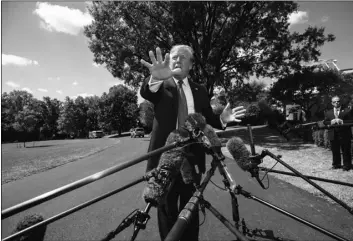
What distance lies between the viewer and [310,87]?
21.7m

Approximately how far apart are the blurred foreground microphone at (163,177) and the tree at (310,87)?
23.4m

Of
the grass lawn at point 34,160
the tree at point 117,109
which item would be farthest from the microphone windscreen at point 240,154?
the tree at point 117,109

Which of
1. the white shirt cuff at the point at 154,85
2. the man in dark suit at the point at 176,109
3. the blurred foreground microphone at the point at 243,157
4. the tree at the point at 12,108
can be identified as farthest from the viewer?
the tree at the point at 12,108

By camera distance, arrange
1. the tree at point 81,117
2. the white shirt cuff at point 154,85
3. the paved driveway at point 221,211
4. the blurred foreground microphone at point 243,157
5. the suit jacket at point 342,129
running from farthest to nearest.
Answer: the tree at point 81,117
the suit jacket at point 342,129
the paved driveway at point 221,211
the white shirt cuff at point 154,85
the blurred foreground microphone at point 243,157

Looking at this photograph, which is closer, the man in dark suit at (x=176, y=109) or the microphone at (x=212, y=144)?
the microphone at (x=212, y=144)

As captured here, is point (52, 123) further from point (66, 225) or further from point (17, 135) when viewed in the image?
point (66, 225)

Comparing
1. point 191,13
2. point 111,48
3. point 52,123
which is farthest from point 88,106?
point 191,13

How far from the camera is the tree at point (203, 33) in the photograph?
15602mm

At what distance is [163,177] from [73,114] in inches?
2958

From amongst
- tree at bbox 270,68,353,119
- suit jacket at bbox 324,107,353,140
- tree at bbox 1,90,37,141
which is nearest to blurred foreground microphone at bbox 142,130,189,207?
suit jacket at bbox 324,107,353,140

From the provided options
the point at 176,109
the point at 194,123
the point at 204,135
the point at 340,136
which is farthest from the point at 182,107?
the point at 340,136

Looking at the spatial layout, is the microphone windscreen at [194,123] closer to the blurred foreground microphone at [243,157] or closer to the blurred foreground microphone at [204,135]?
the blurred foreground microphone at [204,135]

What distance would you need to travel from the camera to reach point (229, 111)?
2223 mm

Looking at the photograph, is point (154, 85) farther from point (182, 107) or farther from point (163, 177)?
point (163, 177)
